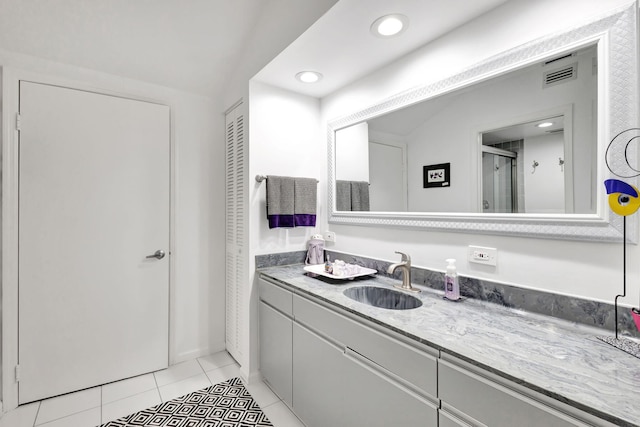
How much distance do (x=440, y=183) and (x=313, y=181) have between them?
3.24ft

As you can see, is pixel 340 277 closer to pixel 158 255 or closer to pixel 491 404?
pixel 491 404

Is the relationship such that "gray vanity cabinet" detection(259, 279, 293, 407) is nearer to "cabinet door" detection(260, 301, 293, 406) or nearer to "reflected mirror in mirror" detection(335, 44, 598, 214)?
"cabinet door" detection(260, 301, 293, 406)

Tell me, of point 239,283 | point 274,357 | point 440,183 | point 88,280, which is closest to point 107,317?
point 88,280

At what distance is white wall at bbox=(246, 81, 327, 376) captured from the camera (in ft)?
7.12

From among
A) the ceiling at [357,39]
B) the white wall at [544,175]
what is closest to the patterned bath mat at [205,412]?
the white wall at [544,175]

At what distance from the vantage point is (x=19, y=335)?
192 cm

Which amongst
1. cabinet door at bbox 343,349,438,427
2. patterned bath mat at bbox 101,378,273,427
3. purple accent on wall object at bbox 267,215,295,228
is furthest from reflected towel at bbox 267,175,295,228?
patterned bath mat at bbox 101,378,273,427

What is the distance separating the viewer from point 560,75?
1184mm

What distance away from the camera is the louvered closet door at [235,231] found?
2.31m

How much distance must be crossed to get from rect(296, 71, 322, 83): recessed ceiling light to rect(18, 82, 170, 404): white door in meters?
1.14

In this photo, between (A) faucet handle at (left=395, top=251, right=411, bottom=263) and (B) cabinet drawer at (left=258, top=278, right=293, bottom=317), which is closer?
(A) faucet handle at (left=395, top=251, right=411, bottom=263)

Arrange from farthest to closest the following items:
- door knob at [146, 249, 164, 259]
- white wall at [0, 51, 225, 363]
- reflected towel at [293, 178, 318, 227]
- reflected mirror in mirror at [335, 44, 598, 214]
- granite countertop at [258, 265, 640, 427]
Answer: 1. white wall at [0, 51, 225, 363]
2. door knob at [146, 249, 164, 259]
3. reflected towel at [293, 178, 318, 227]
4. reflected mirror in mirror at [335, 44, 598, 214]
5. granite countertop at [258, 265, 640, 427]

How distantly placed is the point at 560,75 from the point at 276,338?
2.00 meters

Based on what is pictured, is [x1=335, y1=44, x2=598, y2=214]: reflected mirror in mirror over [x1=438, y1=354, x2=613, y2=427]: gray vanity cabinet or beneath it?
over
